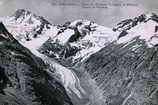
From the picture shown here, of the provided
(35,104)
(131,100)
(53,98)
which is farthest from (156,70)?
(35,104)

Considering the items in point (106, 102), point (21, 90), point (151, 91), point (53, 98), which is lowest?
point (106, 102)

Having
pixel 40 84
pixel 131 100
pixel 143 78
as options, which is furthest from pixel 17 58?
pixel 143 78

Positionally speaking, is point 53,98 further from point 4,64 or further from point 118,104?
point 118,104

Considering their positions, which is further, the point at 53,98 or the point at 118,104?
the point at 118,104

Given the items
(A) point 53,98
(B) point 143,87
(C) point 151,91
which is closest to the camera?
(A) point 53,98

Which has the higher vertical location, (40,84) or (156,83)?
(40,84)

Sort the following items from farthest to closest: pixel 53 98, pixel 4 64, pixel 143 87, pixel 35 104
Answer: pixel 143 87 < pixel 53 98 < pixel 4 64 < pixel 35 104

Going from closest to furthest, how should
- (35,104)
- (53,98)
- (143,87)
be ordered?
(35,104) → (53,98) → (143,87)

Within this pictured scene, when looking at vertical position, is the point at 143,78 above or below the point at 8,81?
below

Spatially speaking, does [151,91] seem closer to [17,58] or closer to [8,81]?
[17,58]
